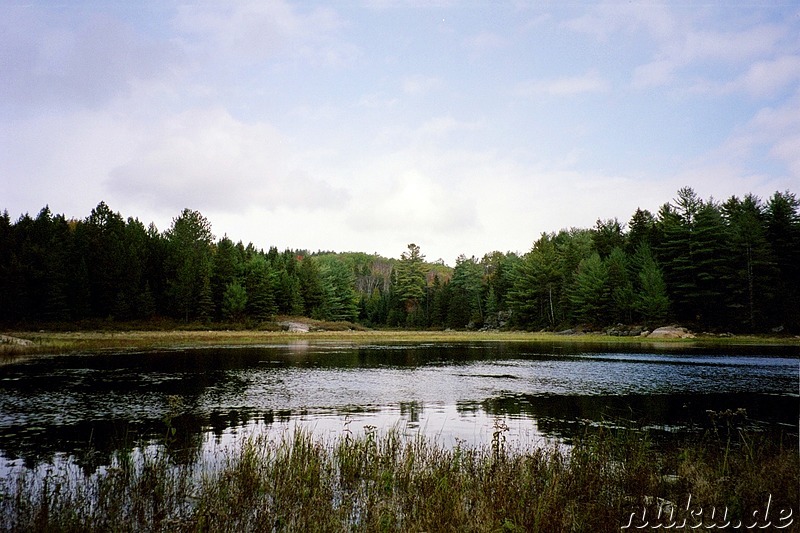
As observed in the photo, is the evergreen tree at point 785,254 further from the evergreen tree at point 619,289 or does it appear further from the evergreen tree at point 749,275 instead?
the evergreen tree at point 619,289

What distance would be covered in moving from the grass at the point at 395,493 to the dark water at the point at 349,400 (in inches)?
72.2

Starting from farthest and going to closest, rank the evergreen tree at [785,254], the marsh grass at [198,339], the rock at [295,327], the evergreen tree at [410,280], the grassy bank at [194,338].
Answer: the evergreen tree at [410,280] < the rock at [295,327] < the evergreen tree at [785,254] < the grassy bank at [194,338] < the marsh grass at [198,339]

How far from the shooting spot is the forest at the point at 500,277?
66.9 metres

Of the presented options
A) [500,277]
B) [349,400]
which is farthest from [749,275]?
[500,277]

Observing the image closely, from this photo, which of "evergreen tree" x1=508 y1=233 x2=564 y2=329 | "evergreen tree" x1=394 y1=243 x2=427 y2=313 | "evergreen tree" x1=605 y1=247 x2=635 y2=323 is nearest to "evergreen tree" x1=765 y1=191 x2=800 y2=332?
"evergreen tree" x1=605 y1=247 x2=635 y2=323

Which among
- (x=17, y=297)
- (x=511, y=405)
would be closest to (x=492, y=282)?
(x=17, y=297)

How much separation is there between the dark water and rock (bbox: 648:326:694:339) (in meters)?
31.7

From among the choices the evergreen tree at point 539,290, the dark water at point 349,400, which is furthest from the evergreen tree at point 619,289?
the dark water at point 349,400

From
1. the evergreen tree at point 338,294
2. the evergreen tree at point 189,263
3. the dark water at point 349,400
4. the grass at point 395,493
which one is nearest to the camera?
A: the grass at point 395,493

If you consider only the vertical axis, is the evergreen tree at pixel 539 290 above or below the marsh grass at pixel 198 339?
above

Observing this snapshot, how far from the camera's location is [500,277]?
12694 cm

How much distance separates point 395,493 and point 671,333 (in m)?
72.5

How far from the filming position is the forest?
6688cm

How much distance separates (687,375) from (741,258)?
1867 inches
